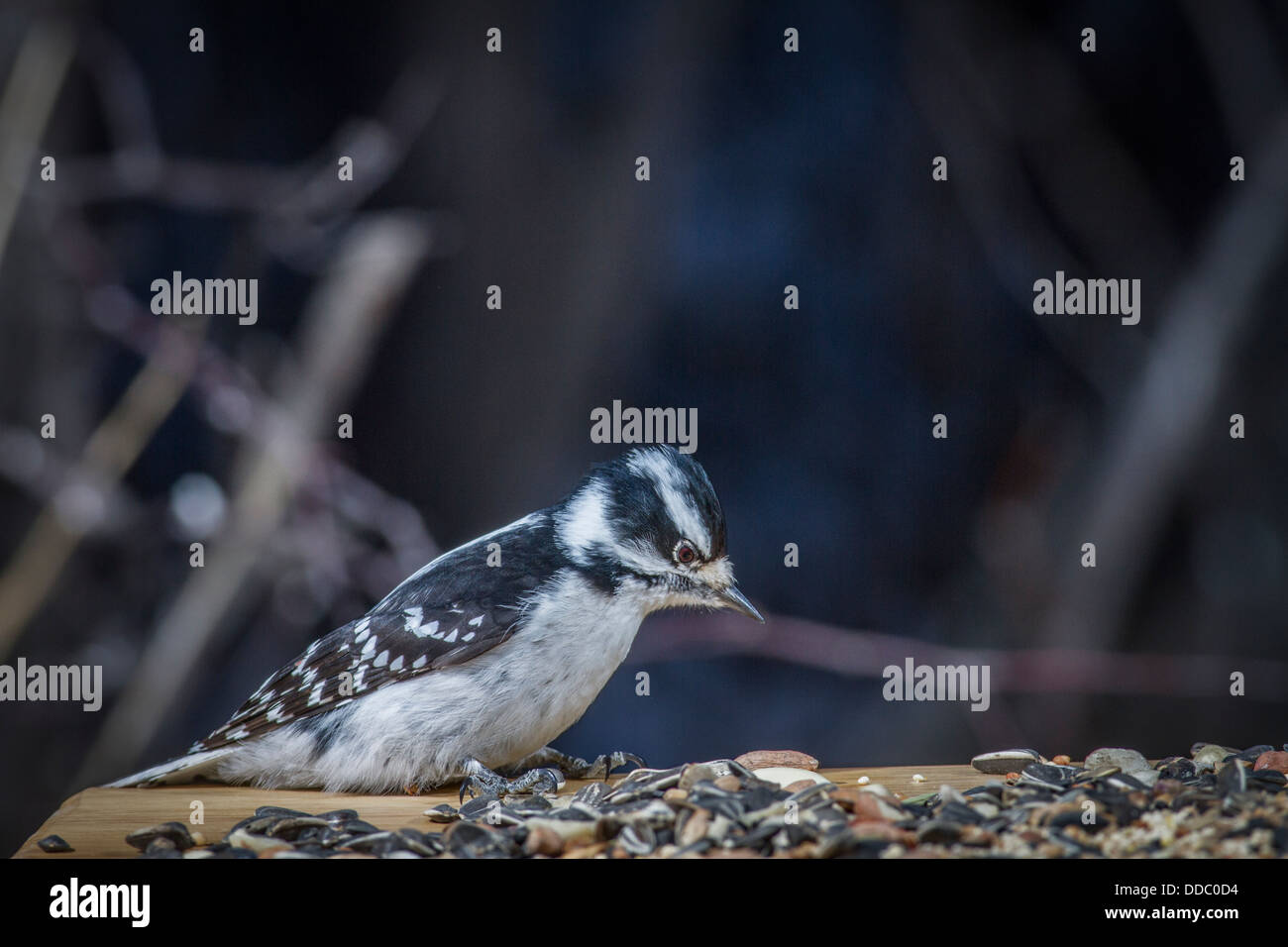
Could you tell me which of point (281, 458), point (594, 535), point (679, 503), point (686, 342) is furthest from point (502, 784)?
point (686, 342)

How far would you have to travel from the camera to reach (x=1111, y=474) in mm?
3014

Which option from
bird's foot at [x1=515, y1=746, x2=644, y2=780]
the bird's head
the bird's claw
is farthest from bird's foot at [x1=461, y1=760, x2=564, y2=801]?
the bird's head

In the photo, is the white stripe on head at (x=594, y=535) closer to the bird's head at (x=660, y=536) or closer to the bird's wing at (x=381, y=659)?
the bird's head at (x=660, y=536)

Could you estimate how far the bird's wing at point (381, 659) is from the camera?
100 inches

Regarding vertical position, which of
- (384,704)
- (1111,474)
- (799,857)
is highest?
(1111,474)

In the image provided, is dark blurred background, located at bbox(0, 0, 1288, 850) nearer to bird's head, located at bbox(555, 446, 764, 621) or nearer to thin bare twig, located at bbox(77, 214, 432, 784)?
thin bare twig, located at bbox(77, 214, 432, 784)

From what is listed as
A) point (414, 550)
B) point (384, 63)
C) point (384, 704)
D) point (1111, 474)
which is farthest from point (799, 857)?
point (384, 63)

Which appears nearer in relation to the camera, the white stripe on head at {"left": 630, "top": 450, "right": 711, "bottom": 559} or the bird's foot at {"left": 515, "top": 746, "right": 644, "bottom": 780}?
the white stripe on head at {"left": 630, "top": 450, "right": 711, "bottom": 559}

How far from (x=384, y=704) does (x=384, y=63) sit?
4.94 ft

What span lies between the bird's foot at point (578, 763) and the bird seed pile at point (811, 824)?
563 mm

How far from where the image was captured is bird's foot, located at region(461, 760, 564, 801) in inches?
98.1

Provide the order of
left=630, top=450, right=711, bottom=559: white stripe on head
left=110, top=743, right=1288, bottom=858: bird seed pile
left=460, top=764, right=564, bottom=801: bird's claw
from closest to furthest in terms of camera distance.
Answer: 1. left=110, top=743, right=1288, bottom=858: bird seed pile
2. left=460, top=764, right=564, bottom=801: bird's claw
3. left=630, top=450, right=711, bottom=559: white stripe on head

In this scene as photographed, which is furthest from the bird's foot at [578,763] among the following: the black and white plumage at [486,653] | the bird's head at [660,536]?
the bird's head at [660,536]
